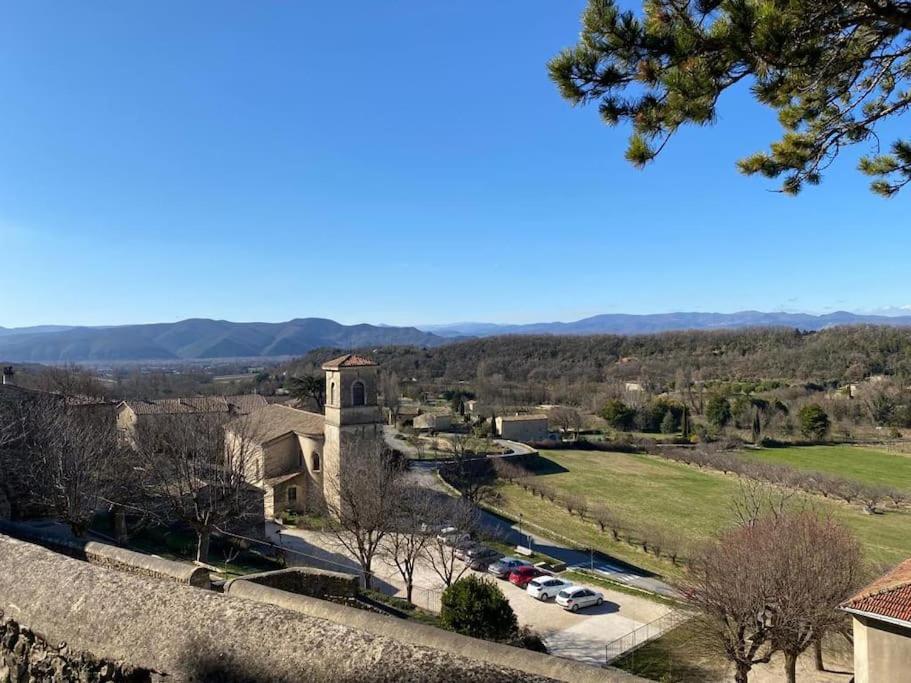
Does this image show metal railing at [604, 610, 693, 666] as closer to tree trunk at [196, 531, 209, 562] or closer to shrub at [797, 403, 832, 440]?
tree trunk at [196, 531, 209, 562]

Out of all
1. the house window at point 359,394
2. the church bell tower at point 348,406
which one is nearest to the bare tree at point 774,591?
the church bell tower at point 348,406

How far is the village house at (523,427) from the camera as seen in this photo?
65.1m

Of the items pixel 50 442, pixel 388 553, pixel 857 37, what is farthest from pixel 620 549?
pixel 857 37

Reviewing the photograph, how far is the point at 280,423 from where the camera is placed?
128ft

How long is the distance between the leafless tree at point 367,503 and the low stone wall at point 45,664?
1693 centimetres

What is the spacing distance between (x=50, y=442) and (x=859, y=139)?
24.2m

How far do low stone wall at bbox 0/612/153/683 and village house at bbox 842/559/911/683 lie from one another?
12430mm

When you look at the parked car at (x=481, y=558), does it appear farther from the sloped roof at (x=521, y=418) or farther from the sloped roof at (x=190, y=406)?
the sloped roof at (x=521, y=418)

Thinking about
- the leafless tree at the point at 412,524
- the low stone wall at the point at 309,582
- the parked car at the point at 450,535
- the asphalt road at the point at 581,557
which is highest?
the low stone wall at the point at 309,582

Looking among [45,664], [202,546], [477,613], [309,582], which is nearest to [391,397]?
[202,546]

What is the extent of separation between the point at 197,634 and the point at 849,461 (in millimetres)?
68244

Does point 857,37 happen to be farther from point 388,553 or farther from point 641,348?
point 641,348

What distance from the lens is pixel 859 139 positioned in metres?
8.34

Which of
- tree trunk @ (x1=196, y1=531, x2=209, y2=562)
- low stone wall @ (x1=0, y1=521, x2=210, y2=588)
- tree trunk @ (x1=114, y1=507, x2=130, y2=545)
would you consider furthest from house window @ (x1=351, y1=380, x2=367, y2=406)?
low stone wall @ (x1=0, y1=521, x2=210, y2=588)
